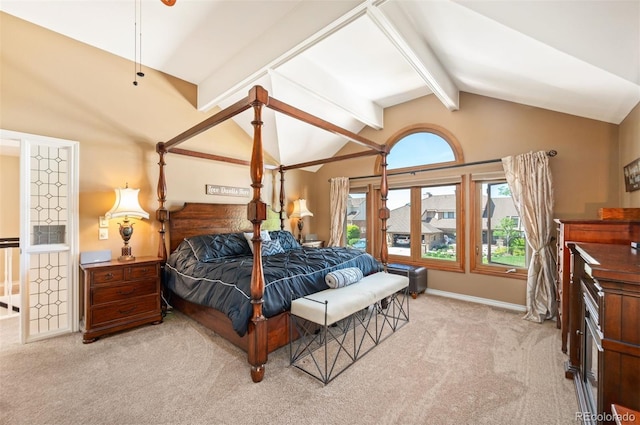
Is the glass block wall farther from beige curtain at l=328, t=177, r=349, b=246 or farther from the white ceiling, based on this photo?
beige curtain at l=328, t=177, r=349, b=246

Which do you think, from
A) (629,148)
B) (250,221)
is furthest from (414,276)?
(250,221)

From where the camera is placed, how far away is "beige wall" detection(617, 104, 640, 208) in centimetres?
245

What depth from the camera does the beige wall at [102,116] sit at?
272 centimetres

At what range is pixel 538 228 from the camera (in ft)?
10.9

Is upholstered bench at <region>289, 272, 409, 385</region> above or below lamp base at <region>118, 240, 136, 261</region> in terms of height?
below

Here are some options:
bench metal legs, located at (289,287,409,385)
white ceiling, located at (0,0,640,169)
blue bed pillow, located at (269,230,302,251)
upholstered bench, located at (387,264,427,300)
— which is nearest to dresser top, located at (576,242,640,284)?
white ceiling, located at (0,0,640,169)

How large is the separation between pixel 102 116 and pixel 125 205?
1.13 meters

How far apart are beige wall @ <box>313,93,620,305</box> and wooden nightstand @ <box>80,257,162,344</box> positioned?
3977 millimetres

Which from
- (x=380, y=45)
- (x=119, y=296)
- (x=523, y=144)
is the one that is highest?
(x=380, y=45)

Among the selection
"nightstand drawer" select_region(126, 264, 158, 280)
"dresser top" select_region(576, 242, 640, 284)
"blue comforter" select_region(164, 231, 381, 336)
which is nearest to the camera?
"dresser top" select_region(576, 242, 640, 284)

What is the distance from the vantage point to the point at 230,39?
120 inches

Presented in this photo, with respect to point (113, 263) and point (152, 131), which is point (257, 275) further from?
point (152, 131)

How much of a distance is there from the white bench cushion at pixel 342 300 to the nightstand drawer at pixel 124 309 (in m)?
1.86

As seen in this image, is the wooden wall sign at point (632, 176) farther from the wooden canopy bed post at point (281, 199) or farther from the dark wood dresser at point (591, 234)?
the wooden canopy bed post at point (281, 199)
